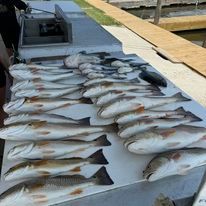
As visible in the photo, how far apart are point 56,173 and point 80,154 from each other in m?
0.18

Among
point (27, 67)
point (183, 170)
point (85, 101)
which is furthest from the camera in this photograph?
point (27, 67)

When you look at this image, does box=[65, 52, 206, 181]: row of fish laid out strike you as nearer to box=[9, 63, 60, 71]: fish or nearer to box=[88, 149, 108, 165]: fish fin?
box=[88, 149, 108, 165]: fish fin

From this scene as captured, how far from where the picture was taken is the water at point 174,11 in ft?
41.8

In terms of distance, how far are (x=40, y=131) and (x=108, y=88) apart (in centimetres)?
62

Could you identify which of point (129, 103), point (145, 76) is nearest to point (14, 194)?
point (129, 103)

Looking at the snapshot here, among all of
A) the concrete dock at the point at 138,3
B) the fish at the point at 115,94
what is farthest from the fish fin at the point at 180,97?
the concrete dock at the point at 138,3

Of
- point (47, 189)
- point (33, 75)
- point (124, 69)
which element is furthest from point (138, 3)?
point (47, 189)

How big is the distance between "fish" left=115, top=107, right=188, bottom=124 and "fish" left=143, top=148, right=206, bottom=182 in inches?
13.2

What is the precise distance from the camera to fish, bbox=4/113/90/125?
1.80 meters

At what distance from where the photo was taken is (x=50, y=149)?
1.59 metres

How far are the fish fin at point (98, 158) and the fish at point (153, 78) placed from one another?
0.93 m

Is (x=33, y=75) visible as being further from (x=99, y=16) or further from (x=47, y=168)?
(x=99, y=16)

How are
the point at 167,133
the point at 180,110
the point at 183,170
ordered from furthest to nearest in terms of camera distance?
the point at 180,110, the point at 167,133, the point at 183,170

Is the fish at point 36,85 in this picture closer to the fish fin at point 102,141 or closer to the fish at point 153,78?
the fish at point 153,78
